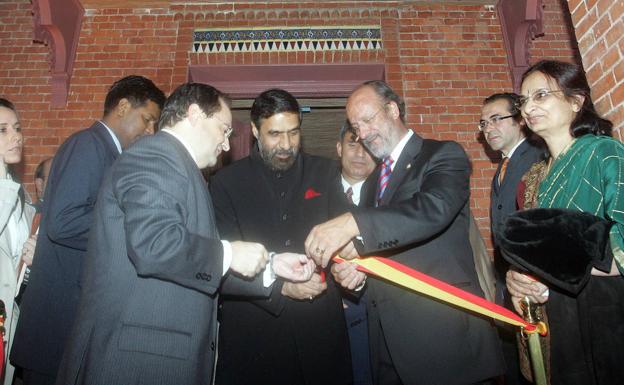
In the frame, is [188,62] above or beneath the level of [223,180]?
above

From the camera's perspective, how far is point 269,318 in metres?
2.51

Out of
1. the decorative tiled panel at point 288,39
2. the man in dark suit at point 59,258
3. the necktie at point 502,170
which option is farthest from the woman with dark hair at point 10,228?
the necktie at point 502,170

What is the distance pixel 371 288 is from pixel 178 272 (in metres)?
1.00

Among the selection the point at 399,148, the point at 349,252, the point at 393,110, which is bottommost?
the point at 349,252

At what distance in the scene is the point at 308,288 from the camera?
Result: 2387 mm

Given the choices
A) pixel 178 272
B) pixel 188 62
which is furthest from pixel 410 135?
pixel 188 62

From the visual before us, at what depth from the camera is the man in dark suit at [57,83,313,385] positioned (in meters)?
1.64

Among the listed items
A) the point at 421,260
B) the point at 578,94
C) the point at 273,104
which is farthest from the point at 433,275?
the point at 273,104

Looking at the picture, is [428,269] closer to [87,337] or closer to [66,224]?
[87,337]

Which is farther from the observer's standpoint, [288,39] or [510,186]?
[288,39]

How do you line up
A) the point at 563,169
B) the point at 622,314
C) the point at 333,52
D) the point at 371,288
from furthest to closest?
1. the point at 333,52
2. the point at 371,288
3. the point at 563,169
4. the point at 622,314

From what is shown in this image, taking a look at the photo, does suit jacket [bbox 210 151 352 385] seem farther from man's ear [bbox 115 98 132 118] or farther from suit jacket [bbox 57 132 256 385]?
man's ear [bbox 115 98 132 118]

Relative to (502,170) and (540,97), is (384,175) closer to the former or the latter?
(540,97)

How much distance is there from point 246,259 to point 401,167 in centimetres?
99
